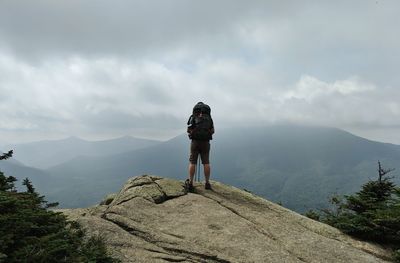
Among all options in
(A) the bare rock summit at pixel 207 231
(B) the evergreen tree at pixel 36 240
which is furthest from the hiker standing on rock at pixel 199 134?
(B) the evergreen tree at pixel 36 240

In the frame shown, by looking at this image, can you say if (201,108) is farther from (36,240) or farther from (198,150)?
(36,240)

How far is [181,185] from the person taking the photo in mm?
17562

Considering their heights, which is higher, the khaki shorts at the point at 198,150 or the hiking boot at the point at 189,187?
the khaki shorts at the point at 198,150

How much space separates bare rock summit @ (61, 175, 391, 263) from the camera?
1084 centimetres

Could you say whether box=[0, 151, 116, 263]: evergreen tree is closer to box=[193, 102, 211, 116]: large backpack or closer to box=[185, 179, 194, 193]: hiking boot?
box=[185, 179, 194, 193]: hiking boot

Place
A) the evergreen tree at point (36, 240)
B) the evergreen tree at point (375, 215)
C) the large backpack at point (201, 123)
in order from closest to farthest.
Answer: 1. the evergreen tree at point (36, 240)
2. the evergreen tree at point (375, 215)
3. the large backpack at point (201, 123)

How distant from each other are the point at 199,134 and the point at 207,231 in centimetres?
551

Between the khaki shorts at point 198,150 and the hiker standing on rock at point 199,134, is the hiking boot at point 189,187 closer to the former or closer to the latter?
the hiker standing on rock at point 199,134

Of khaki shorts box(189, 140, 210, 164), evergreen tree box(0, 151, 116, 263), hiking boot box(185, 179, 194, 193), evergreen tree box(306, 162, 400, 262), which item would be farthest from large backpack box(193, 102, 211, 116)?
evergreen tree box(0, 151, 116, 263)

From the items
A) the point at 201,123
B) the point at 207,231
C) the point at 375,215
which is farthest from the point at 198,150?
the point at 375,215

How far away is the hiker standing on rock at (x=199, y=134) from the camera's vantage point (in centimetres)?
1678

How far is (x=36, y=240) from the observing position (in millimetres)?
7566

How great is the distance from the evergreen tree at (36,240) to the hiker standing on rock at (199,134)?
25.3 feet

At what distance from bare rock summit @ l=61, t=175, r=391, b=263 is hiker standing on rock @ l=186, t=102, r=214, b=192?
136 cm
